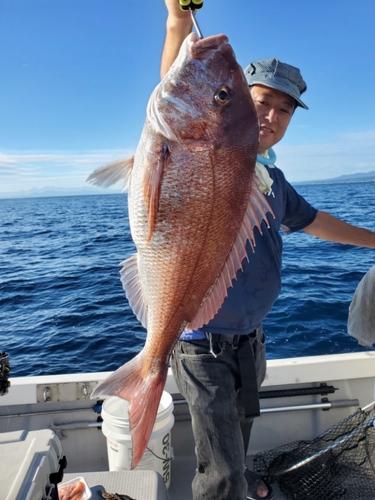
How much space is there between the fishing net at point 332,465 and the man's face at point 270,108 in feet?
7.75

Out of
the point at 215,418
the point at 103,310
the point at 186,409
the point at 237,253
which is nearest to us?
the point at 237,253

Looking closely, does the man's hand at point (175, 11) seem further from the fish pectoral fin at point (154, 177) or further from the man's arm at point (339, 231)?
the man's arm at point (339, 231)

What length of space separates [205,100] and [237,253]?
23.6 inches

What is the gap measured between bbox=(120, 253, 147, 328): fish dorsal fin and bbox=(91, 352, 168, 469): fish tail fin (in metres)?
0.20

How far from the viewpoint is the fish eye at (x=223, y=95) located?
5.39 feet

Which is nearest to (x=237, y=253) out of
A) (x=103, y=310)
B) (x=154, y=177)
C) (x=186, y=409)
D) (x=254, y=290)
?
(x=154, y=177)

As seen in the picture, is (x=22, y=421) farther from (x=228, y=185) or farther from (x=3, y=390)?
(x=228, y=185)

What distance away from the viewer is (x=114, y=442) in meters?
3.28

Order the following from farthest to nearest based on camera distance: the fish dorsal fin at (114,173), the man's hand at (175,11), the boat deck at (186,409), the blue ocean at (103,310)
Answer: the blue ocean at (103,310)
the boat deck at (186,409)
the man's hand at (175,11)
the fish dorsal fin at (114,173)

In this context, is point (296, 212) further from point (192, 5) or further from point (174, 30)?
point (192, 5)

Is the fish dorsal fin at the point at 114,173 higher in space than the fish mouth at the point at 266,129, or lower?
lower

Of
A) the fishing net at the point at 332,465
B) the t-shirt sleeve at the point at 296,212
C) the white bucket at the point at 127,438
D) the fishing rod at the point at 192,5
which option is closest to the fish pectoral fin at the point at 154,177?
the fishing rod at the point at 192,5

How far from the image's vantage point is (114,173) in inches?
68.9

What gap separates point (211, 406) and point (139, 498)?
817mm
